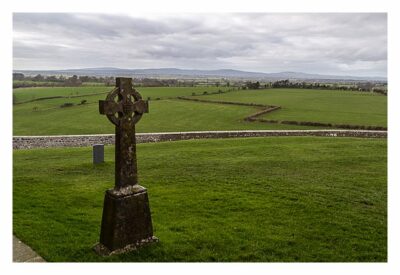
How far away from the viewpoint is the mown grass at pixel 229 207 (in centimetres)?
613

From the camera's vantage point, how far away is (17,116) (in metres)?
45.2

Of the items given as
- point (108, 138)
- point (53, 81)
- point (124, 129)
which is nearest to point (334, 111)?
point (108, 138)

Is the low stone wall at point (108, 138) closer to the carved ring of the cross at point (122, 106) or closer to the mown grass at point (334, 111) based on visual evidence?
the mown grass at point (334, 111)

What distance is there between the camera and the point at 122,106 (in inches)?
234

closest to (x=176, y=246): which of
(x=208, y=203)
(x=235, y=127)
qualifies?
(x=208, y=203)

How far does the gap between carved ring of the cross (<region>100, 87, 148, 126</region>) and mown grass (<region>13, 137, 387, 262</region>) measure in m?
2.35

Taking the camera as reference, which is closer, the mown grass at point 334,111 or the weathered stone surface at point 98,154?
the weathered stone surface at point 98,154

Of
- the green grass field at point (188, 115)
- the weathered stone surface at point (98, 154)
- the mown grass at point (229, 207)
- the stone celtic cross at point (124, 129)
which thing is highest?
the green grass field at point (188, 115)

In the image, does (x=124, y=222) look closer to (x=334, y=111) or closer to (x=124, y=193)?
(x=124, y=193)

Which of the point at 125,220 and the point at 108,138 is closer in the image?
the point at 125,220

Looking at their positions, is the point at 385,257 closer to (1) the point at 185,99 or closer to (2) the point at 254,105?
(2) the point at 254,105

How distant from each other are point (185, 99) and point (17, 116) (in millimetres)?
24922

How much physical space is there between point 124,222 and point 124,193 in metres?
0.51

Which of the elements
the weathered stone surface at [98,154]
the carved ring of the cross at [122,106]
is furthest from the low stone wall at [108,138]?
the carved ring of the cross at [122,106]
